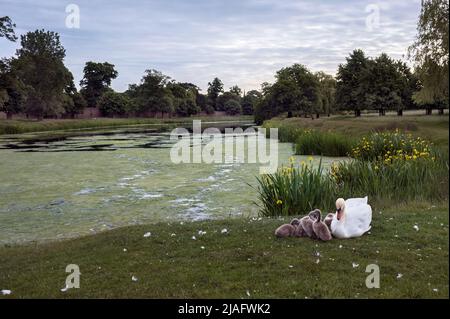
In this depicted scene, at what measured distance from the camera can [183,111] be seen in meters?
130

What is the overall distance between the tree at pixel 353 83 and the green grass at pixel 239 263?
53.5 meters

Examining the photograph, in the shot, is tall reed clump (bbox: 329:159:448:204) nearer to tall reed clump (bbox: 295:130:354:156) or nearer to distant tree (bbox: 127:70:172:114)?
tall reed clump (bbox: 295:130:354:156)

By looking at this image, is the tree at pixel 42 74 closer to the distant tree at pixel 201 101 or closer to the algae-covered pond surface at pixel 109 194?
the algae-covered pond surface at pixel 109 194

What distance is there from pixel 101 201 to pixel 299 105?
6521 cm

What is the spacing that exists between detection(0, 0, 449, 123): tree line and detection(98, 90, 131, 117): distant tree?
24cm

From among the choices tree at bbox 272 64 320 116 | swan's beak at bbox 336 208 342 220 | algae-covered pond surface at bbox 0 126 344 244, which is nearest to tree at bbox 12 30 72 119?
tree at bbox 272 64 320 116

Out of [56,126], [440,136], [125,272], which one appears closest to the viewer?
[125,272]

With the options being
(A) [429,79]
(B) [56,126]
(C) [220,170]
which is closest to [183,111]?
(B) [56,126]

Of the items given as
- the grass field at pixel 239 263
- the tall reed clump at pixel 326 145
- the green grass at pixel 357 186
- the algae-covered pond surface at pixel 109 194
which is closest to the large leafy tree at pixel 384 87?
the tall reed clump at pixel 326 145

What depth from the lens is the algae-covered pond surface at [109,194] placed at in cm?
1065

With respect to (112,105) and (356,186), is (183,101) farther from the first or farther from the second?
(356,186)

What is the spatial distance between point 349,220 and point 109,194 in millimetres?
9378

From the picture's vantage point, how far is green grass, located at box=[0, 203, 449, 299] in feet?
16.3
